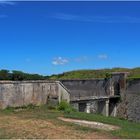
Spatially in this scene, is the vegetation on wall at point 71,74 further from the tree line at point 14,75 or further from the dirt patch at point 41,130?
the dirt patch at point 41,130

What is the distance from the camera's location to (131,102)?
108 feet

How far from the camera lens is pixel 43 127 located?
15.6 metres

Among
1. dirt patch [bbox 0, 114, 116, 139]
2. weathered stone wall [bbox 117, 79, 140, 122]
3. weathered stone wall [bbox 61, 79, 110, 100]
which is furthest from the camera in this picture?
weathered stone wall [bbox 61, 79, 110, 100]

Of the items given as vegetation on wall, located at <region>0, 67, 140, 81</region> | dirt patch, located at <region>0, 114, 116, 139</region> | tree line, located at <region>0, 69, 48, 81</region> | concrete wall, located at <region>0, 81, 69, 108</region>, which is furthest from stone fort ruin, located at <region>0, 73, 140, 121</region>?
tree line, located at <region>0, 69, 48, 81</region>

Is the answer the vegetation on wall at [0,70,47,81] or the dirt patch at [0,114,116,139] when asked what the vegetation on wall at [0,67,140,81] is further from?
the dirt patch at [0,114,116,139]

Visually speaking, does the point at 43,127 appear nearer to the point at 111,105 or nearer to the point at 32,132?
the point at 32,132

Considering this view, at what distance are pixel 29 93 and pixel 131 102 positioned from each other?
1153cm

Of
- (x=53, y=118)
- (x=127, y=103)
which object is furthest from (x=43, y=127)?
(x=127, y=103)

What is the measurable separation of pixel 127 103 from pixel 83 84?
14.3 ft

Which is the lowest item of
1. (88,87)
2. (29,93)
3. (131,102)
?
(131,102)

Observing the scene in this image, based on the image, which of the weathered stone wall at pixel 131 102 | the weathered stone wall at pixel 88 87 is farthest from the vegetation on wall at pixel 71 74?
the weathered stone wall at pixel 131 102

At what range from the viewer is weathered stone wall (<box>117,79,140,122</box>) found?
32.2m

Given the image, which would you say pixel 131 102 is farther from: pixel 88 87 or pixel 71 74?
pixel 71 74

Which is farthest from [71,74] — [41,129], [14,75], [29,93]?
[41,129]
